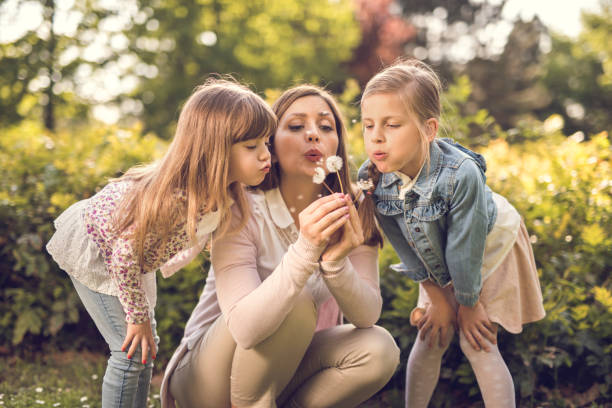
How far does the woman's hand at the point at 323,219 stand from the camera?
67.6 inches

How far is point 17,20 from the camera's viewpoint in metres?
6.93

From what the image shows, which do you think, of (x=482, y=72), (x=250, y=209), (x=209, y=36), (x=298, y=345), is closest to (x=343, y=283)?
(x=298, y=345)

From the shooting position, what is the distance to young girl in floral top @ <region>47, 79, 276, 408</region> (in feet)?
6.39

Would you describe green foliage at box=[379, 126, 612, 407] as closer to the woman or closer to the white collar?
the woman

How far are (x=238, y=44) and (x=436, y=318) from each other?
12021mm

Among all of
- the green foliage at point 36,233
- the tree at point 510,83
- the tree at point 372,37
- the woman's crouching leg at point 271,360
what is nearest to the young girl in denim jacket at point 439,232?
the woman's crouching leg at point 271,360

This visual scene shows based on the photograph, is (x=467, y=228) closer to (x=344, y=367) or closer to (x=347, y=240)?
(x=347, y=240)

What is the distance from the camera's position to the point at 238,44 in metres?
13.1

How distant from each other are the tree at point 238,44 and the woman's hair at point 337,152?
8.44 meters

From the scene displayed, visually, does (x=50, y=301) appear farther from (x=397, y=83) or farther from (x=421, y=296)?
(x=397, y=83)

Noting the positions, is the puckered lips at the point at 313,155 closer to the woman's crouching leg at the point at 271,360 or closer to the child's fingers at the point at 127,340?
the woman's crouching leg at the point at 271,360

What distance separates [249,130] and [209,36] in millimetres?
12000

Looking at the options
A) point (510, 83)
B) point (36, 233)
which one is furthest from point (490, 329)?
point (510, 83)

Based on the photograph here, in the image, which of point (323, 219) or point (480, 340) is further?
point (480, 340)
